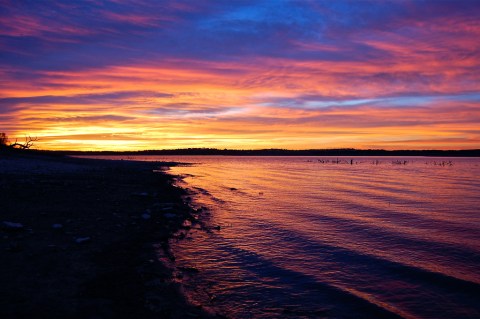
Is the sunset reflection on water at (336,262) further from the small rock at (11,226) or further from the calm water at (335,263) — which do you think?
the small rock at (11,226)

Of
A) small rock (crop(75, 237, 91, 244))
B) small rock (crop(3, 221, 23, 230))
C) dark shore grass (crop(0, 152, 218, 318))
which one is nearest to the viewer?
dark shore grass (crop(0, 152, 218, 318))

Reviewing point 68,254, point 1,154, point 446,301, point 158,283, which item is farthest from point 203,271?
point 1,154

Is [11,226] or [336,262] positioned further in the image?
[336,262]

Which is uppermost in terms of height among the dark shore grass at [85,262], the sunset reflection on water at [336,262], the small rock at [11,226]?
the small rock at [11,226]

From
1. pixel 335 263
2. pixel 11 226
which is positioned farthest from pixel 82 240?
pixel 335 263

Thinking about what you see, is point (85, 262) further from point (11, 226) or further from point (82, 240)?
point (11, 226)

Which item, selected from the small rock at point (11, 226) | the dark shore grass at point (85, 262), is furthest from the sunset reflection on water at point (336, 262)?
the small rock at point (11, 226)

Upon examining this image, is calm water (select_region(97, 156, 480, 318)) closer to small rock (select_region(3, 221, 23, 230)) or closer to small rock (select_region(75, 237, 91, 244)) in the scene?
small rock (select_region(75, 237, 91, 244))

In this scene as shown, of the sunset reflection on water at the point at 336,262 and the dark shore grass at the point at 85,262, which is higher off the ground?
the dark shore grass at the point at 85,262

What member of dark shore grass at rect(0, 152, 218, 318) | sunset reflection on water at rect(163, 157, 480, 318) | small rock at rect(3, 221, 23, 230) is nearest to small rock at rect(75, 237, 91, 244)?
dark shore grass at rect(0, 152, 218, 318)

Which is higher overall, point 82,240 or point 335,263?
point 82,240

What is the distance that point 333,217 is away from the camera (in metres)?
21.9

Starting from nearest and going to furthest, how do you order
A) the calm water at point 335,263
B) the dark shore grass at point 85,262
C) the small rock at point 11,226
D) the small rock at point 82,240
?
the dark shore grass at point 85,262
the calm water at point 335,263
the small rock at point 82,240
the small rock at point 11,226

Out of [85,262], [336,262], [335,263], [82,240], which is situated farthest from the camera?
[336,262]
